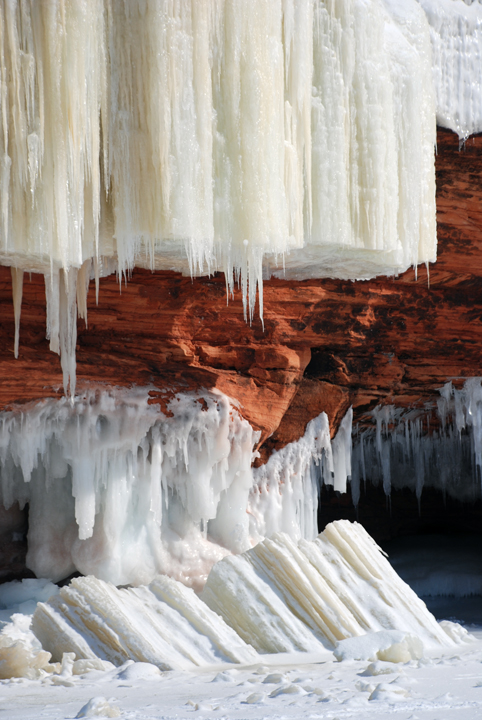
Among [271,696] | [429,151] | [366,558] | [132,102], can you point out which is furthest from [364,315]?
[271,696]

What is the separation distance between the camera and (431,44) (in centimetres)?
534

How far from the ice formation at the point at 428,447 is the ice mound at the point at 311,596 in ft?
10.8

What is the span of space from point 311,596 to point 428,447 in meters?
5.43

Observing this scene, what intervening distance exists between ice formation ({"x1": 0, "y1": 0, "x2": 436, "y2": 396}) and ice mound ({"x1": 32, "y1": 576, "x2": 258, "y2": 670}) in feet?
5.38

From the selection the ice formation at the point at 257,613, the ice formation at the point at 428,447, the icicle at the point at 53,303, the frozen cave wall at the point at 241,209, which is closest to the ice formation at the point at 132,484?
the frozen cave wall at the point at 241,209

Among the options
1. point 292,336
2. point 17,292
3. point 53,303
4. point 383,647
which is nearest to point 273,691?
point 383,647

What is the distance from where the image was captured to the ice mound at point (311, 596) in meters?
4.39

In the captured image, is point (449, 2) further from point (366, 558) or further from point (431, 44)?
point (366, 558)

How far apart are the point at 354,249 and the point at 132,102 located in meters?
1.64

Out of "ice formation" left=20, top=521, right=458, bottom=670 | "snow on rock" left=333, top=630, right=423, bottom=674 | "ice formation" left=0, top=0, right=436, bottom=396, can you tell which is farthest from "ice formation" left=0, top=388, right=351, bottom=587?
"snow on rock" left=333, top=630, right=423, bottom=674

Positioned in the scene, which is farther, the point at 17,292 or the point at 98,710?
the point at 17,292

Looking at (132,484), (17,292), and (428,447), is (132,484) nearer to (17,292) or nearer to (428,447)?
(17,292)

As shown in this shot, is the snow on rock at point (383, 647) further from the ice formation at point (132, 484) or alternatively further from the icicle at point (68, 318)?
the icicle at point (68, 318)

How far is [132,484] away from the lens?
6.08 m
